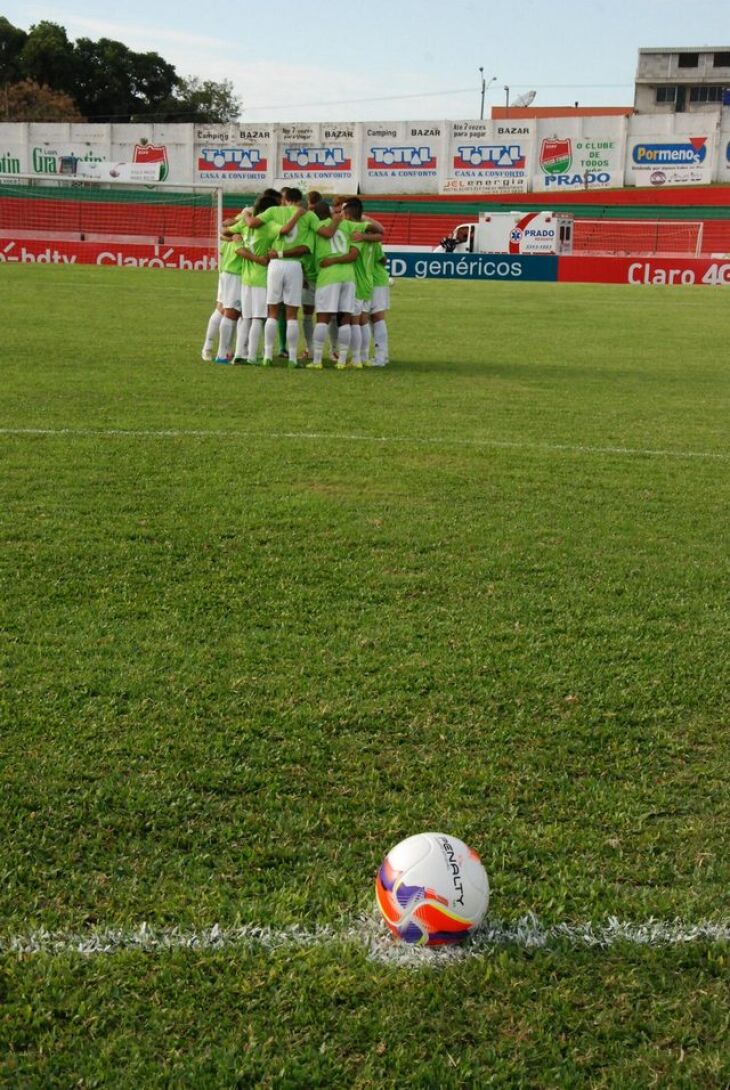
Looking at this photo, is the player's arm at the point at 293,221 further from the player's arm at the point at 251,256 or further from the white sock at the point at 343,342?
the white sock at the point at 343,342

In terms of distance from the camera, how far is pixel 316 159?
2121 inches

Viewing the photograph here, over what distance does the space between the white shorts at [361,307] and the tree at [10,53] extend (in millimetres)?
72015

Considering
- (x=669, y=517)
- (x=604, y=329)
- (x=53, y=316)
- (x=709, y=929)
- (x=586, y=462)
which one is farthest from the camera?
(x=604, y=329)

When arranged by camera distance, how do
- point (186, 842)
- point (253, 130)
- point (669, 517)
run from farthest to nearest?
point (253, 130) < point (669, 517) < point (186, 842)

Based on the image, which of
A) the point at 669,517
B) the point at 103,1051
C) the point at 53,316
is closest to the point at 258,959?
the point at 103,1051

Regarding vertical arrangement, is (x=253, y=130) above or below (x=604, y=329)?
above

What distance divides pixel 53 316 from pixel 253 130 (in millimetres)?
41890

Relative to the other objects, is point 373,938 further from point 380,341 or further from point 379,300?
point 380,341

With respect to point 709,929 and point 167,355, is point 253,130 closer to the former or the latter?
point 167,355

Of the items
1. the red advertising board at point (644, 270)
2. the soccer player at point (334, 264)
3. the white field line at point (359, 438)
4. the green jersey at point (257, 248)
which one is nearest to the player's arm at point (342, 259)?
the soccer player at point (334, 264)

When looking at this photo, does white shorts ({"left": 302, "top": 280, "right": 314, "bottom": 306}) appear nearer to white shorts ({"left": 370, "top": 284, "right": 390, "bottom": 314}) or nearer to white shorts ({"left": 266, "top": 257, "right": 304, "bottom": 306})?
white shorts ({"left": 266, "top": 257, "right": 304, "bottom": 306})

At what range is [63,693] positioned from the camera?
3607 millimetres

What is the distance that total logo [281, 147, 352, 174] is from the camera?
175 ft

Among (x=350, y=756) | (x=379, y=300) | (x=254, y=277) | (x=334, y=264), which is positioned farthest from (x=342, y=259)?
(x=350, y=756)
